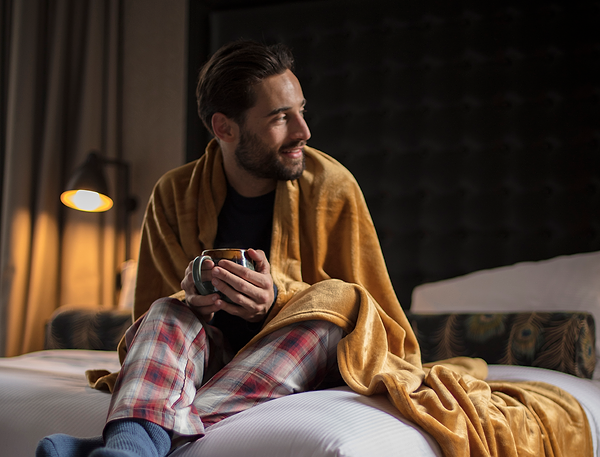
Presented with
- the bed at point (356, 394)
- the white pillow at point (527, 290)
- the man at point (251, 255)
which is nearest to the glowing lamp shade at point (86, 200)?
the bed at point (356, 394)

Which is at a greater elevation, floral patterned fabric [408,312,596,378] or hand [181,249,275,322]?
hand [181,249,275,322]

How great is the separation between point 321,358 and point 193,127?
6.68 feet

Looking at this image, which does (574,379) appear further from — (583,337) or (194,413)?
(194,413)

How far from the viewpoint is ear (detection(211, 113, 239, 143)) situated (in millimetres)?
1554

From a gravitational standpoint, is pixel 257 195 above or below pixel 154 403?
above

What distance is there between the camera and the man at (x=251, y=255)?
3.11 feet

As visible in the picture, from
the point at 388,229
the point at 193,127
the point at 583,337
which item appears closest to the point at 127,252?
the point at 193,127

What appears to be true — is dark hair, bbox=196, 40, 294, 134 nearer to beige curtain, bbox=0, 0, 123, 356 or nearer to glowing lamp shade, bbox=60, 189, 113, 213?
glowing lamp shade, bbox=60, 189, 113, 213

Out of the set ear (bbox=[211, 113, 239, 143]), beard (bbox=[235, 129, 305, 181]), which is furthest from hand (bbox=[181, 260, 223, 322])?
ear (bbox=[211, 113, 239, 143])

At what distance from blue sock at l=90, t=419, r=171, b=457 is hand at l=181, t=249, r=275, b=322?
29cm

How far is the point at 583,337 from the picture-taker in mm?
1506

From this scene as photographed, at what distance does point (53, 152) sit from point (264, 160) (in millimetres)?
1919

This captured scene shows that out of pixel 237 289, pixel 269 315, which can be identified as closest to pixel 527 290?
pixel 269 315

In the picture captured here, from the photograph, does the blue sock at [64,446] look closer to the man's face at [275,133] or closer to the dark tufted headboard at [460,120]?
the man's face at [275,133]
